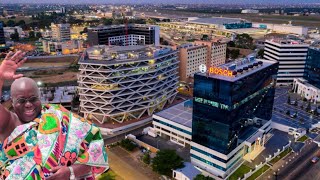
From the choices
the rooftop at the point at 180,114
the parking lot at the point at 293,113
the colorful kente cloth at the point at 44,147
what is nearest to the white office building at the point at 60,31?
the rooftop at the point at 180,114

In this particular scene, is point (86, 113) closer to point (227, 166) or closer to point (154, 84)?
point (154, 84)

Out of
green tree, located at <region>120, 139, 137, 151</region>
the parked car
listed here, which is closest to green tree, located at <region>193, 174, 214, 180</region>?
green tree, located at <region>120, 139, 137, 151</region>

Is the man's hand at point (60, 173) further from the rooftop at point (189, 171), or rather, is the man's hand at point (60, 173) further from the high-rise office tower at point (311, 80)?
the high-rise office tower at point (311, 80)

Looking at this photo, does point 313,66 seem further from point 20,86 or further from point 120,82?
point 20,86

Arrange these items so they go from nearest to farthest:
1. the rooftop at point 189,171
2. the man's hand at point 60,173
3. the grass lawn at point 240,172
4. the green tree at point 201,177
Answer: the man's hand at point 60,173, the green tree at point 201,177, the rooftop at point 189,171, the grass lawn at point 240,172

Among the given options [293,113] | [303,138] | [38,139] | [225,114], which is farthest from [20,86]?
[293,113]

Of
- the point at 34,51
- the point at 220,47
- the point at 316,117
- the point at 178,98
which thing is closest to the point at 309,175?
the point at 316,117
